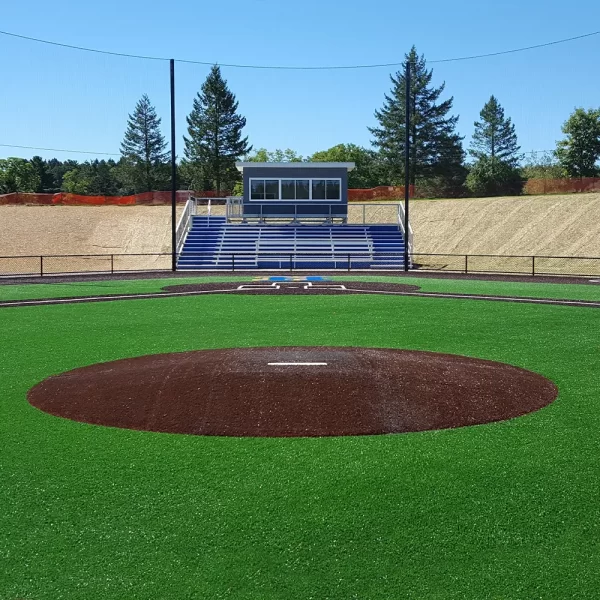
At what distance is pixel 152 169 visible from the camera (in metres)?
92.2

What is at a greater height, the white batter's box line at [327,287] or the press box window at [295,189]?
the press box window at [295,189]

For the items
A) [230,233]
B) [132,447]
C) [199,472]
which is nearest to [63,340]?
[132,447]

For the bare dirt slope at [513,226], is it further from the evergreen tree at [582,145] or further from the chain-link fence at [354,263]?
Result: the evergreen tree at [582,145]

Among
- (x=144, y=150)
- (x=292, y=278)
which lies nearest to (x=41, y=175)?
(x=144, y=150)

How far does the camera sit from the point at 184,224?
47656mm

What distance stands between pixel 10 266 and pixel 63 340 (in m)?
34.4

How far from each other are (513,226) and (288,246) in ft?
53.5

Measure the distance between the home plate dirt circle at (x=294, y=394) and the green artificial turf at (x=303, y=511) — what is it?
34 centimetres

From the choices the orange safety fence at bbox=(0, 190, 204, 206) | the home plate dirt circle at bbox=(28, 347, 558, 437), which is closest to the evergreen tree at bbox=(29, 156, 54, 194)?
the orange safety fence at bbox=(0, 190, 204, 206)

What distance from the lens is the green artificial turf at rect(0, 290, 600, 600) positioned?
5.01 metres

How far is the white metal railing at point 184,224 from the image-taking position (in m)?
46.0

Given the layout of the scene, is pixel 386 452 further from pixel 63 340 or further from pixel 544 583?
pixel 63 340

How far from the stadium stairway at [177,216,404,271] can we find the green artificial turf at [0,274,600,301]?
6534 mm

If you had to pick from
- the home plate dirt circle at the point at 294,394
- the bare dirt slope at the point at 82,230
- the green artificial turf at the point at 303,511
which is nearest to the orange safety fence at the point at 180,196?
the bare dirt slope at the point at 82,230
